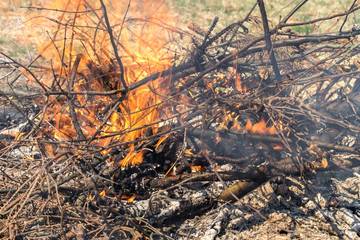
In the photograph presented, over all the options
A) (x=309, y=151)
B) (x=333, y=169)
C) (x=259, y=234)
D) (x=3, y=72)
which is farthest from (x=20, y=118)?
(x=333, y=169)

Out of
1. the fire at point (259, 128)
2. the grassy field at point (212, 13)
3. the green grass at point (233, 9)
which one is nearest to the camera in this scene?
the fire at point (259, 128)

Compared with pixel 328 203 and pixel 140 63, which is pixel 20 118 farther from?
pixel 328 203

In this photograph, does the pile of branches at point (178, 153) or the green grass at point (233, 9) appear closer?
the pile of branches at point (178, 153)

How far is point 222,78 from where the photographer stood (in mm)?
4305

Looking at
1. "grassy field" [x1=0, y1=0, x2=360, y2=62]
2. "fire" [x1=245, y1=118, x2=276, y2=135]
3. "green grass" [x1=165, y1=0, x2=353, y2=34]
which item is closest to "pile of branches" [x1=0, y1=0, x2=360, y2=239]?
"fire" [x1=245, y1=118, x2=276, y2=135]

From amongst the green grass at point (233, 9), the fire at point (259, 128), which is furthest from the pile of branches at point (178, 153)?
the green grass at point (233, 9)

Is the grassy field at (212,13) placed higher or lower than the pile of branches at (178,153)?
higher

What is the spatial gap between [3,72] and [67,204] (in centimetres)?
525

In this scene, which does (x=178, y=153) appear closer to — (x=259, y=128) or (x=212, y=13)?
(x=259, y=128)

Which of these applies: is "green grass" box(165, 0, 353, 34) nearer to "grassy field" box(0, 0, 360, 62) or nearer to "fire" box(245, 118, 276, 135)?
"grassy field" box(0, 0, 360, 62)

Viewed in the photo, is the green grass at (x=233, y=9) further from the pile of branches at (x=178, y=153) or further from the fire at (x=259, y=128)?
the fire at (x=259, y=128)

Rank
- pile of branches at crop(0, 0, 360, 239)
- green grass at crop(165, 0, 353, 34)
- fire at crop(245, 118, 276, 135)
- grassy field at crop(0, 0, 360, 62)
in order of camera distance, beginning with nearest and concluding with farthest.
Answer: pile of branches at crop(0, 0, 360, 239) → fire at crop(245, 118, 276, 135) → grassy field at crop(0, 0, 360, 62) → green grass at crop(165, 0, 353, 34)

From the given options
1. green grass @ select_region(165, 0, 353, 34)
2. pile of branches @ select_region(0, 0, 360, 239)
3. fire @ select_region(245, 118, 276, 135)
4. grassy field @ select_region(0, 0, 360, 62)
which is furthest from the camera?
green grass @ select_region(165, 0, 353, 34)

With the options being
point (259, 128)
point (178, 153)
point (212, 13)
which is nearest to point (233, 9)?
point (212, 13)
